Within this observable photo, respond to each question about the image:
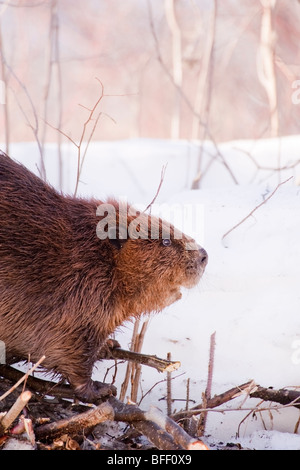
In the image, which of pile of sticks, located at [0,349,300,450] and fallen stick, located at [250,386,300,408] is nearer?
pile of sticks, located at [0,349,300,450]

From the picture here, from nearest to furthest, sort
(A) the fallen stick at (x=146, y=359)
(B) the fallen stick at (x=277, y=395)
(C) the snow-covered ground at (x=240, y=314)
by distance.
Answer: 1. (A) the fallen stick at (x=146, y=359)
2. (B) the fallen stick at (x=277, y=395)
3. (C) the snow-covered ground at (x=240, y=314)

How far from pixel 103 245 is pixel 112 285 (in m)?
0.17

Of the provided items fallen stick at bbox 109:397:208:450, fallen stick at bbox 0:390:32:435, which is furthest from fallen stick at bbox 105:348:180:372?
fallen stick at bbox 0:390:32:435

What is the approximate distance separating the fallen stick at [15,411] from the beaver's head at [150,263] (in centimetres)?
69

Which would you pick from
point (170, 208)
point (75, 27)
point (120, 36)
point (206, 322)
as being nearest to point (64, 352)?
point (206, 322)

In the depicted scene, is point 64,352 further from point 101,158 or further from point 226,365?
point 101,158

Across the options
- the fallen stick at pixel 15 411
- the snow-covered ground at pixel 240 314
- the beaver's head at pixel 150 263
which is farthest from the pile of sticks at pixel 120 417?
the beaver's head at pixel 150 263

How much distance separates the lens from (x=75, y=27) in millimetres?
12312

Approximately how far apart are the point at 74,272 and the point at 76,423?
59cm

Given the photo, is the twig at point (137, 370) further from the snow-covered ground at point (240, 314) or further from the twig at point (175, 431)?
the twig at point (175, 431)

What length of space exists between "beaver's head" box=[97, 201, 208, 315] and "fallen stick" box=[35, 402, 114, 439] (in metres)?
0.51

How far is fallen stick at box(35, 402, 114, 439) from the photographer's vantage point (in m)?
2.13

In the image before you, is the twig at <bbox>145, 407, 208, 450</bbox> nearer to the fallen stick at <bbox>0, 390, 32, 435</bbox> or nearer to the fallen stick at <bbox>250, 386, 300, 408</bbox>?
the fallen stick at <bbox>0, 390, 32, 435</bbox>

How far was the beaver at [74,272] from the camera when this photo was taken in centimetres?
243
